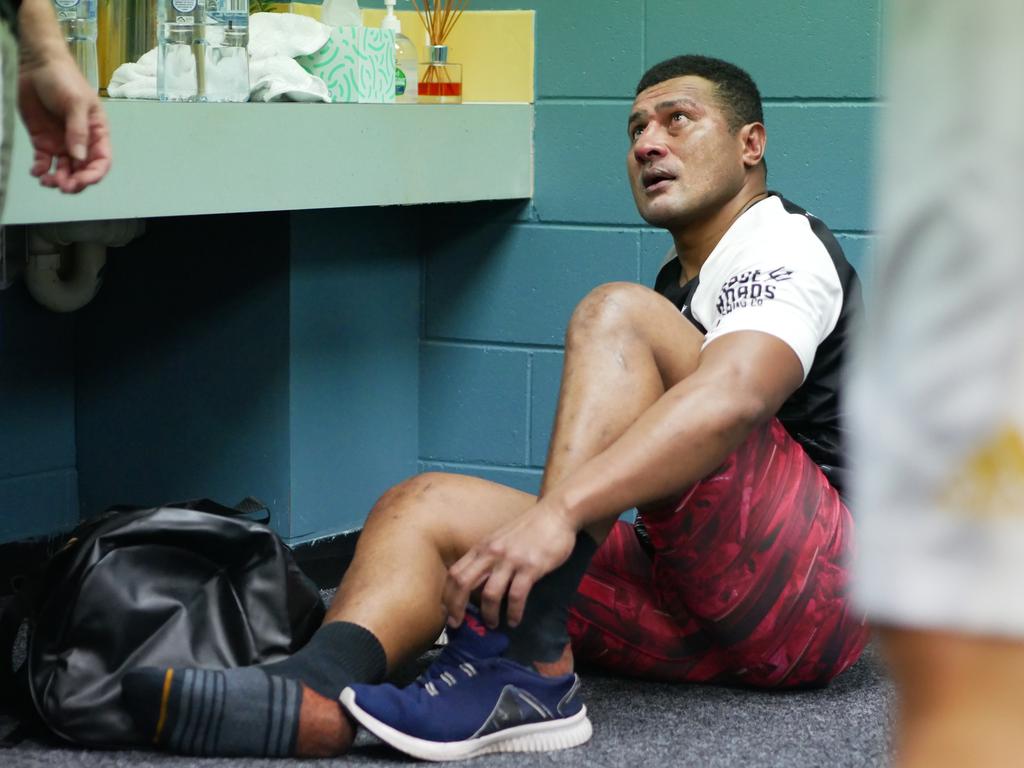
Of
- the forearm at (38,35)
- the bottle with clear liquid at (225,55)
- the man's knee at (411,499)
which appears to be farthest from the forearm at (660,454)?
the bottle with clear liquid at (225,55)

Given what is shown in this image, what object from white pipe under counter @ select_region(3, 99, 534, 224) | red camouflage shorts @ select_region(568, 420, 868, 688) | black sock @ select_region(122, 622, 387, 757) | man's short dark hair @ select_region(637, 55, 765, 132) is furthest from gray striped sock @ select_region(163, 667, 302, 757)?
man's short dark hair @ select_region(637, 55, 765, 132)

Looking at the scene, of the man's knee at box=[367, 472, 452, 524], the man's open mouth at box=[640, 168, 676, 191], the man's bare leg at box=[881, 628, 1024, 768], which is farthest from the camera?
the man's open mouth at box=[640, 168, 676, 191]

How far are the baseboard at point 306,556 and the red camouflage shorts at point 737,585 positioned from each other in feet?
2.36

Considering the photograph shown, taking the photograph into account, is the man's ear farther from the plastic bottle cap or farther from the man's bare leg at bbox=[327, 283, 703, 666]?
the plastic bottle cap

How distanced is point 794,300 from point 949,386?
43.7 inches

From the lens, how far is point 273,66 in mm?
2100

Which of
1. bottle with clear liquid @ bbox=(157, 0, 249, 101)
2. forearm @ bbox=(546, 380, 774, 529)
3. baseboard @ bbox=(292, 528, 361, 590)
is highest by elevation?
bottle with clear liquid @ bbox=(157, 0, 249, 101)

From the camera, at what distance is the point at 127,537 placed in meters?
1.57

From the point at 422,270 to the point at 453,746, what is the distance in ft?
4.24

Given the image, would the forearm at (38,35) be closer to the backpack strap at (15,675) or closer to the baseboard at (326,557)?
the backpack strap at (15,675)

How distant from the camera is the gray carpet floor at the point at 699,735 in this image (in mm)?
1508

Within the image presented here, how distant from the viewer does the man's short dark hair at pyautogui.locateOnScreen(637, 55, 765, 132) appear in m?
1.97

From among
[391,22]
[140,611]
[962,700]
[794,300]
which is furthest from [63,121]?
[391,22]

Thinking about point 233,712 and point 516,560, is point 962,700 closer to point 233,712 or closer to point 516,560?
point 516,560
